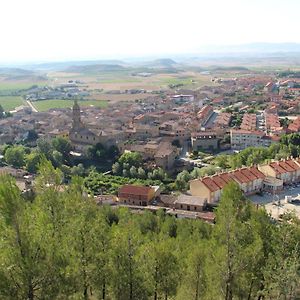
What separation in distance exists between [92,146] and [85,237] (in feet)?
93.6

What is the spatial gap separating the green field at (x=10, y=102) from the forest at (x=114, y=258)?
63991 millimetres

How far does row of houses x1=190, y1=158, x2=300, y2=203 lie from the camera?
25.0 metres

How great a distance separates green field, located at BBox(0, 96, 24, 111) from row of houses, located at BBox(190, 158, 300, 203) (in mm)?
52020

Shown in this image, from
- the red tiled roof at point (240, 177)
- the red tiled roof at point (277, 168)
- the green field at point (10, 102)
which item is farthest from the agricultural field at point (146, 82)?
the red tiled roof at point (240, 177)

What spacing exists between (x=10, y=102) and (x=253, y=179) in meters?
62.3

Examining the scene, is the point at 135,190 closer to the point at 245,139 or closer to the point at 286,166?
the point at 286,166

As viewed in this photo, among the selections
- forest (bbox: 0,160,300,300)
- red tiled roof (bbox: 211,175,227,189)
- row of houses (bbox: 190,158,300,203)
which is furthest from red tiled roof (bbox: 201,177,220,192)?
forest (bbox: 0,160,300,300)

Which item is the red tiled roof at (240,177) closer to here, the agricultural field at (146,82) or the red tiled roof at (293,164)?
the red tiled roof at (293,164)

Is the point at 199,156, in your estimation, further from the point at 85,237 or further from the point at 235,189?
the point at 85,237

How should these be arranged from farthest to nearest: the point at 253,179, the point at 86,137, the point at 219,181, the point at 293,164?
the point at 86,137
the point at 293,164
the point at 253,179
the point at 219,181

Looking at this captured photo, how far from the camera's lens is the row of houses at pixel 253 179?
2505cm

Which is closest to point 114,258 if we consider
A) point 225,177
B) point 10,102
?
point 225,177

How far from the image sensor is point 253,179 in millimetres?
27125

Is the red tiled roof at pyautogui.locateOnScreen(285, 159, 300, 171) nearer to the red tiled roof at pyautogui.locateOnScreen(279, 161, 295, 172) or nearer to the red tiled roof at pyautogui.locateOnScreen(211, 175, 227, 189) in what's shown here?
the red tiled roof at pyautogui.locateOnScreen(279, 161, 295, 172)
